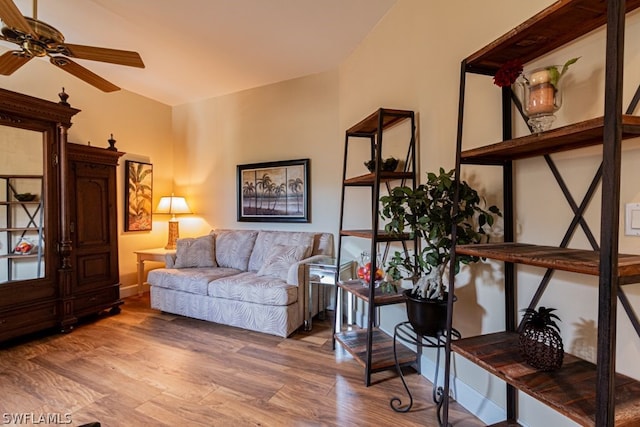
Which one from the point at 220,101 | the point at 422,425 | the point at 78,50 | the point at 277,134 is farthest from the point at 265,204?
the point at 422,425

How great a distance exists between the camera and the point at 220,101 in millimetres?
4453

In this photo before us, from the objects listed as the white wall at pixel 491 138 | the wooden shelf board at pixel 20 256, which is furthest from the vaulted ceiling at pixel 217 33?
the wooden shelf board at pixel 20 256

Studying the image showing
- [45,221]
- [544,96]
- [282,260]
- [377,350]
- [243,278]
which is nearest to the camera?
[544,96]

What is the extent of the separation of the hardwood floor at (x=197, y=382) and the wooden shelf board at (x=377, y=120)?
1826 millimetres

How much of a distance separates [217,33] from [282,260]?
2228 mm

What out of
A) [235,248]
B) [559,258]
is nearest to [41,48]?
[235,248]

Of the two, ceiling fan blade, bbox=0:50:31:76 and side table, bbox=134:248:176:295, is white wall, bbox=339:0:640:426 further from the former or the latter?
side table, bbox=134:248:176:295

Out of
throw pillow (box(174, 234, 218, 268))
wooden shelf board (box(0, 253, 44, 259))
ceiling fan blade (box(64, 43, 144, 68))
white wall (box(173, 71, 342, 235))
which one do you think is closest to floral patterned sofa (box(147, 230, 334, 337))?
throw pillow (box(174, 234, 218, 268))

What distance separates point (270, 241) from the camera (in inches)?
149

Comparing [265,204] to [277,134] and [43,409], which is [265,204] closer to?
[277,134]

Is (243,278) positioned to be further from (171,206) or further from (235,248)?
(171,206)

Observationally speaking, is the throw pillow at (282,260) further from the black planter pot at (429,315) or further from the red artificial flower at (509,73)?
the red artificial flower at (509,73)

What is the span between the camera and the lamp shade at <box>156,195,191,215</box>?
4445 millimetres

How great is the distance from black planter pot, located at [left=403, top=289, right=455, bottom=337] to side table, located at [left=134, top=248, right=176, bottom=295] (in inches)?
128
